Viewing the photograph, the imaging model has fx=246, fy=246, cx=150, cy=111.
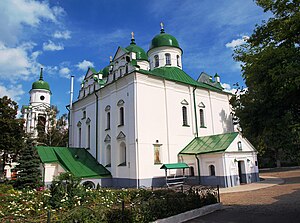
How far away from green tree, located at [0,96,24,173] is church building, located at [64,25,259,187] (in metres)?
7.50

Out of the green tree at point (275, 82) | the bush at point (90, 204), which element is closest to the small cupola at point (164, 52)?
the green tree at point (275, 82)

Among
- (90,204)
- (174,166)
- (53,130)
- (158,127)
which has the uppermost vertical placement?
(53,130)

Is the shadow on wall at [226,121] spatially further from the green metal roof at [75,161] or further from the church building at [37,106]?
the church building at [37,106]

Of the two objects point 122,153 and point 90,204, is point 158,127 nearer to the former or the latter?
point 122,153

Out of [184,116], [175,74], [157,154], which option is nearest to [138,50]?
[175,74]

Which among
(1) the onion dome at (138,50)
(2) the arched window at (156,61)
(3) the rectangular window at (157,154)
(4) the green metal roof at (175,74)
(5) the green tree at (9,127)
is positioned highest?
(1) the onion dome at (138,50)

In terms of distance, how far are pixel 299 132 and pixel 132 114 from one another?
15.7 m

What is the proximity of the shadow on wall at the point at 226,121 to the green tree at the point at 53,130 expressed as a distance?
84.8 feet

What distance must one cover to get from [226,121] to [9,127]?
24754 millimetres

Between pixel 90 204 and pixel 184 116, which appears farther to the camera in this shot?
pixel 184 116

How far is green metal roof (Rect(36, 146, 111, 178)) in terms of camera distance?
23.0 metres

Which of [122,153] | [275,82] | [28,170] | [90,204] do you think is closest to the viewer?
[275,82]

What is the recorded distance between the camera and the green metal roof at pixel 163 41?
94.4 ft

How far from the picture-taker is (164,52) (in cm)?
2859
